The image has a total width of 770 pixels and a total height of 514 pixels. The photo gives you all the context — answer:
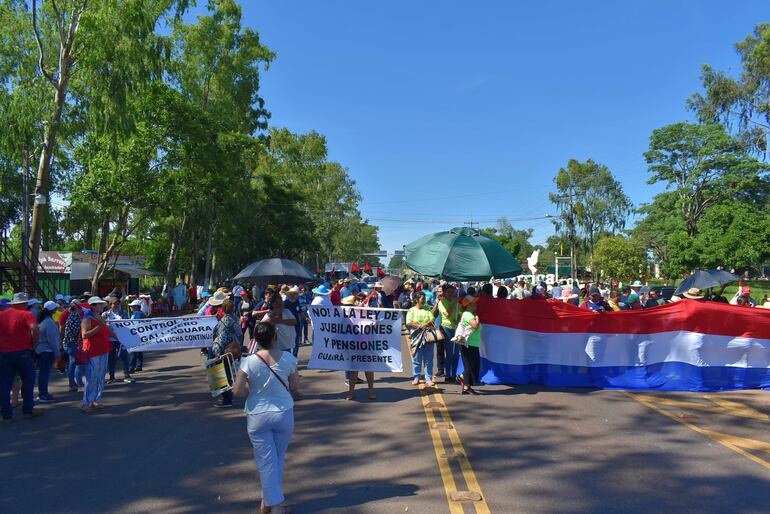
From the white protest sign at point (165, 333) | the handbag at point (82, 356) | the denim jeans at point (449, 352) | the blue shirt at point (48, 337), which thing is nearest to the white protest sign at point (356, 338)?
the denim jeans at point (449, 352)

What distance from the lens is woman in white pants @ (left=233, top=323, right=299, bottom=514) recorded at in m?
4.50

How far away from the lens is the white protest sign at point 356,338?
9.14 meters

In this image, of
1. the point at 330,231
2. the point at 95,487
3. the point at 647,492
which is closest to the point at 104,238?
the point at 95,487

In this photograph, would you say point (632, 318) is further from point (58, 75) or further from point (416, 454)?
point (58, 75)

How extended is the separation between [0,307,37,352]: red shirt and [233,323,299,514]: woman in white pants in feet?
15.7

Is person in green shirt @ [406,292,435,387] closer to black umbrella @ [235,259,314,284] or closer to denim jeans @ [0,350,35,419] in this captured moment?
denim jeans @ [0,350,35,419]

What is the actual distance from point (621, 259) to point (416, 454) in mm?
48525

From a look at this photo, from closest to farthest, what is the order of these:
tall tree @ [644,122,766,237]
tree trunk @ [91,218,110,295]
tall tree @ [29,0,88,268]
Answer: tall tree @ [29,0,88,268] → tree trunk @ [91,218,110,295] → tall tree @ [644,122,766,237]

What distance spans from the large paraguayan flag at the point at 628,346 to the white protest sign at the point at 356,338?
1.95 m

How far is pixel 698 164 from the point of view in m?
46.4

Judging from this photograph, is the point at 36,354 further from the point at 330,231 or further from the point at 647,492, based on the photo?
the point at 330,231

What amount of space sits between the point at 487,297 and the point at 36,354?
24.4 feet

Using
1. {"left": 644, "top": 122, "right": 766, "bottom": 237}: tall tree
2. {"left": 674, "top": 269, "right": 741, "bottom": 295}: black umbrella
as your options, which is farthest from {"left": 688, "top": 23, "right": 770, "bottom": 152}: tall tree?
{"left": 674, "top": 269, "right": 741, "bottom": 295}: black umbrella

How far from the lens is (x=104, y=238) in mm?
27312
